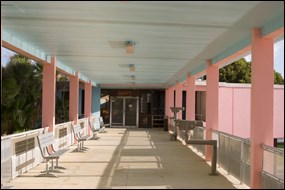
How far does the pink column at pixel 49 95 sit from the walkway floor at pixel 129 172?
4.00 feet

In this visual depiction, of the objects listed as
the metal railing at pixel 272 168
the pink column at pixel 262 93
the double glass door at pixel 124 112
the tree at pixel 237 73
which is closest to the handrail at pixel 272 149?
the metal railing at pixel 272 168

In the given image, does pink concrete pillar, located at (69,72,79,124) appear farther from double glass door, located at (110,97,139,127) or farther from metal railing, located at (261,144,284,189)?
double glass door, located at (110,97,139,127)

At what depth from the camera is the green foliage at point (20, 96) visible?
15185mm

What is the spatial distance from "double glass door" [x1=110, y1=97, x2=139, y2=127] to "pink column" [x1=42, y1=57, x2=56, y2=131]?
16.4m

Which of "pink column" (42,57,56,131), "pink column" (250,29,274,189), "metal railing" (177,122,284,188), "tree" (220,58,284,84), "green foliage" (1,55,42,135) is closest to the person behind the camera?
"metal railing" (177,122,284,188)

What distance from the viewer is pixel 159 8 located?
5816 mm

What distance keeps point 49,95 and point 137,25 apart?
550cm

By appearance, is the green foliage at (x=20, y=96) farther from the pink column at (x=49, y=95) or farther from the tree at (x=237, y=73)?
the tree at (x=237, y=73)

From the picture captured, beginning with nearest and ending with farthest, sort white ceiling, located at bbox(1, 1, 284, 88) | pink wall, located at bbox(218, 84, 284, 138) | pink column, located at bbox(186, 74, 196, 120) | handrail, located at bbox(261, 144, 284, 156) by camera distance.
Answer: white ceiling, located at bbox(1, 1, 284, 88), handrail, located at bbox(261, 144, 284, 156), pink column, located at bbox(186, 74, 196, 120), pink wall, located at bbox(218, 84, 284, 138)

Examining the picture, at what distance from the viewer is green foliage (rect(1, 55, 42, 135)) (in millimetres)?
15185

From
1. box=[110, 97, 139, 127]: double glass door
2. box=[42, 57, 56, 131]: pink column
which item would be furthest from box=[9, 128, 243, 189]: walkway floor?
box=[110, 97, 139, 127]: double glass door

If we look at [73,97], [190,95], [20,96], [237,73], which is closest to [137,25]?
[190,95]

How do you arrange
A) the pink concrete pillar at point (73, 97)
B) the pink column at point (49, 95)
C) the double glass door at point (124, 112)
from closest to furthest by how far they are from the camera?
the pink column at point (49, 95), the pink concrete pillar at point (73, 97), the double glass door at point (124, 112)

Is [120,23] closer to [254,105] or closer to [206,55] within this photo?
[254,105]
